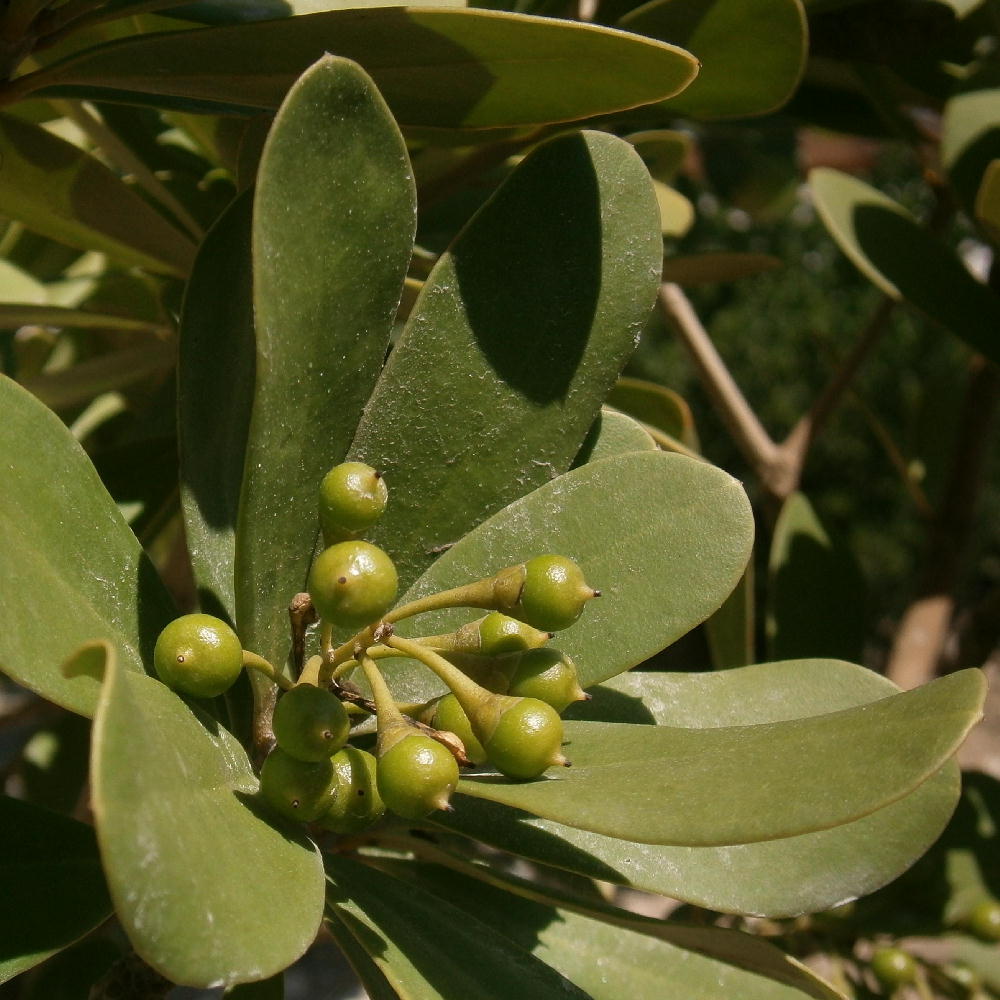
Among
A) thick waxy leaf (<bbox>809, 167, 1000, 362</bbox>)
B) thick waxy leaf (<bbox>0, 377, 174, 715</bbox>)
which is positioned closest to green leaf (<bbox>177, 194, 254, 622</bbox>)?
thick waxy leaf (<bbox>0, 377, 174, 715</bbox>)

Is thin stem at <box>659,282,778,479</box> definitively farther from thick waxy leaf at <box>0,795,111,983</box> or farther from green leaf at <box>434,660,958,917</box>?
thick waxy leaf at <box>0,795,111,983</box>

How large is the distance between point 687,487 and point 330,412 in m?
0.25

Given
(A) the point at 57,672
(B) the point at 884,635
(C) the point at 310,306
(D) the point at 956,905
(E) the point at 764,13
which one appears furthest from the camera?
(B) the point at 884,635

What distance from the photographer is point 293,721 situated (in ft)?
2.31

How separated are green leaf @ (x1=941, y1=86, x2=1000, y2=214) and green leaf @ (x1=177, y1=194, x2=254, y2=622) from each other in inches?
32.4

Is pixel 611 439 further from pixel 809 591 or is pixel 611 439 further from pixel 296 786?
pixel 809 591

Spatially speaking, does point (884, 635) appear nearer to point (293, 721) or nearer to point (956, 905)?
point (956, 905)

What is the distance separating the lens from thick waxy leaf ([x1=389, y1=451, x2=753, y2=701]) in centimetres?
83

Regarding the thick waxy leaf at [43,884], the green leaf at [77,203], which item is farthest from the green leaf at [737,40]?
the thick waxy leaf at [43,884]

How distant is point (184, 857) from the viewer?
0.56m

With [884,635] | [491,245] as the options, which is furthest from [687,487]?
[884,635]

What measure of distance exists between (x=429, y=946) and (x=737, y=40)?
79 cm

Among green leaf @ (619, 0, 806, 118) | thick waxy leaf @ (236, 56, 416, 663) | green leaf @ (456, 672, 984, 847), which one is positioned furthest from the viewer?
green leaf @ (619, 0, 806, 118)

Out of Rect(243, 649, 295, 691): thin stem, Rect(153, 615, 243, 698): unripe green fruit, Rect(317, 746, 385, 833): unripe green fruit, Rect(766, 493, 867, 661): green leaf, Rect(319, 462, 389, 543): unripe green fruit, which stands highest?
Rect(319, 462, 389, 543): unripe green fruit
